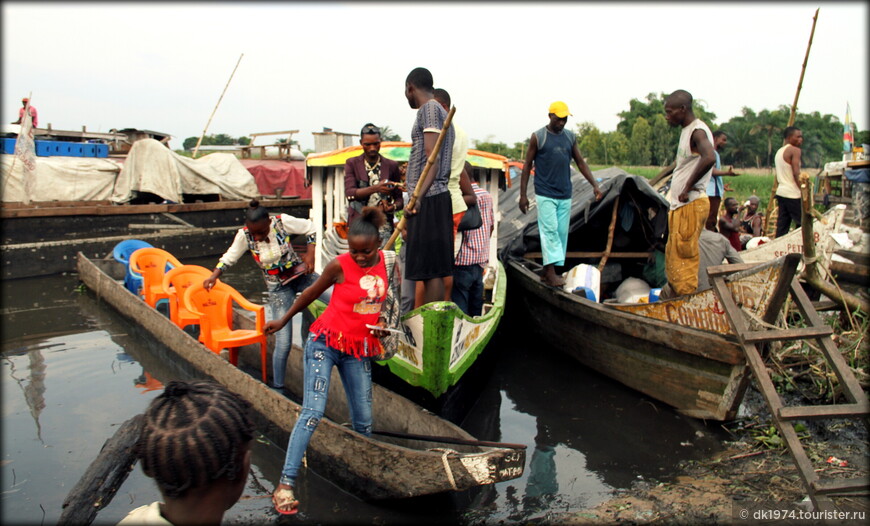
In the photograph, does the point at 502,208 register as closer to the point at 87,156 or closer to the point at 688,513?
the point at 688,513

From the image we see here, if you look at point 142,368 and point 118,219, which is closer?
point 142,368

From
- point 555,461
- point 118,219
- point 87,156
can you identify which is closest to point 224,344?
point 555,461

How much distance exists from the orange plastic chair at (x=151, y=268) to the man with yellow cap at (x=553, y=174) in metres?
4.39

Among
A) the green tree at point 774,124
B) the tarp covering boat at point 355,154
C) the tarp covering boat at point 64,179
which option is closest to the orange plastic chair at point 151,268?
the tarp covering boat at point 355,154

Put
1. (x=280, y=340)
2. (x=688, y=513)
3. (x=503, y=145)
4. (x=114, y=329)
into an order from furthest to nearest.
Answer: (x=503, y=145) < (x=114, y=329) < (x=280, y=340) < (x=688, y=513)

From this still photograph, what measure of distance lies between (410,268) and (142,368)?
148 inches

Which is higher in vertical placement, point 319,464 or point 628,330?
point 628,330

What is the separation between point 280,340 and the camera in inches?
191

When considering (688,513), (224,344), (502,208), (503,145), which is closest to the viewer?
(688,513)

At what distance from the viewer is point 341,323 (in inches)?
132

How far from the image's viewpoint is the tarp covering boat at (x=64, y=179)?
11.4m

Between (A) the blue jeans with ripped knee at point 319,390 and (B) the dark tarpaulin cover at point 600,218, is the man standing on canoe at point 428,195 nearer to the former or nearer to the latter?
(A) the blue jeans with ripped knee at point 319,390

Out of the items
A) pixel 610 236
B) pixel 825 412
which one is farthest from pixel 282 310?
pixel 610 236

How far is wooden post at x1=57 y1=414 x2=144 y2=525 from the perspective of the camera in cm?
273
